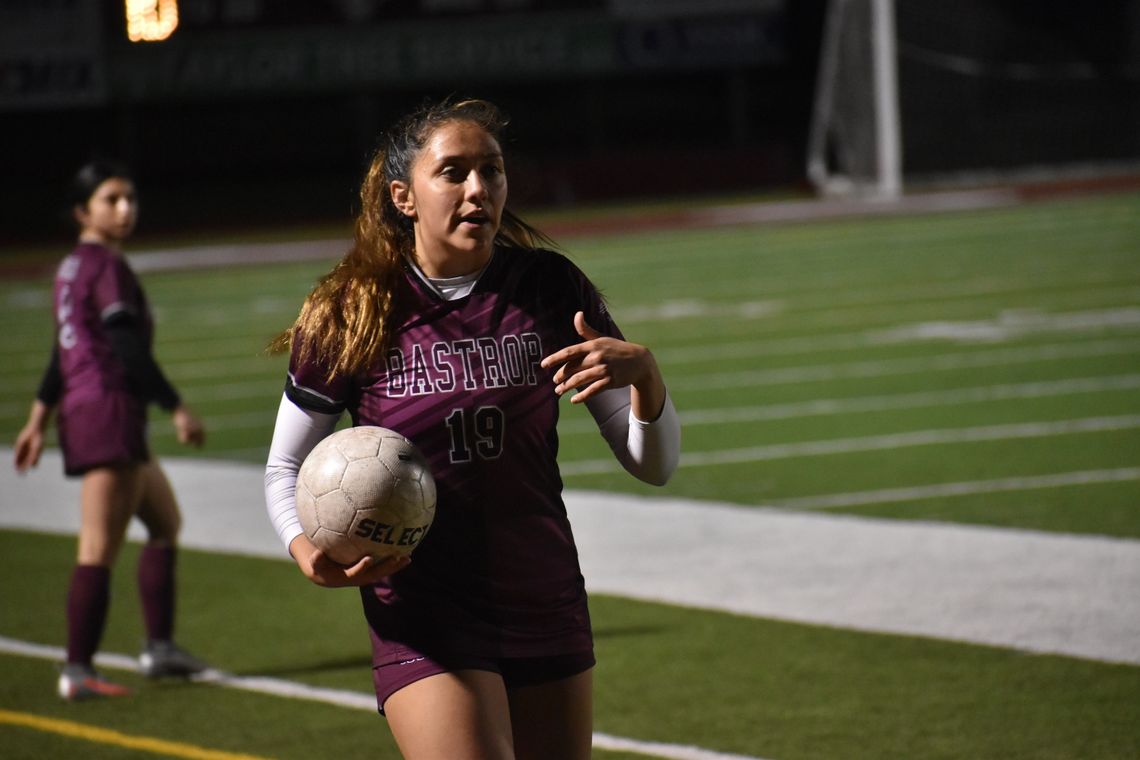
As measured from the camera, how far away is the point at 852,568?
7832mm

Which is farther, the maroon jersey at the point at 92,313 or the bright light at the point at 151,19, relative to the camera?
the bright light at the point at 151,19

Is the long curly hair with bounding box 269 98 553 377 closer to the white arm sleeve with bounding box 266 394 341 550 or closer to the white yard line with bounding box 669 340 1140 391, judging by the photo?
the white arm sleeve with bounding box 266 394 341 550

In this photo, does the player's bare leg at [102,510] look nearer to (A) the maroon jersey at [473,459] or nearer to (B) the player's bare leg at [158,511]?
(B) the player's bare leg at [158,511]

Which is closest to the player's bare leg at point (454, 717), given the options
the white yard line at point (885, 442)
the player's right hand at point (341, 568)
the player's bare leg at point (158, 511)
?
the player's right hand at point (341, 568)

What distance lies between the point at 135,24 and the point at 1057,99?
26709 mm

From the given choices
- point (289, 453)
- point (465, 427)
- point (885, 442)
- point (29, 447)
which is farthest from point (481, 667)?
point (885, 442)

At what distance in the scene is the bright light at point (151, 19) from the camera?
14.9 m

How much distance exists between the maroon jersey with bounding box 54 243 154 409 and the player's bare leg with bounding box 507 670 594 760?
3301 millimetres

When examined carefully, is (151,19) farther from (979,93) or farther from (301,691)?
(979,93)

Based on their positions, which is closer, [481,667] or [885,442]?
[481,667]

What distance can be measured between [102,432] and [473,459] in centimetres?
328

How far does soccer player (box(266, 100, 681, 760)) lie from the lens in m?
3.62

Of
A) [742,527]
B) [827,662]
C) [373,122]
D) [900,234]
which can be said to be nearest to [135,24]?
[742,527]

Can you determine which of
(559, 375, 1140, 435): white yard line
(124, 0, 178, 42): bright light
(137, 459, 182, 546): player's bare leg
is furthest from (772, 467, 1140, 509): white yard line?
(124, 0, 178, 42): bright light
